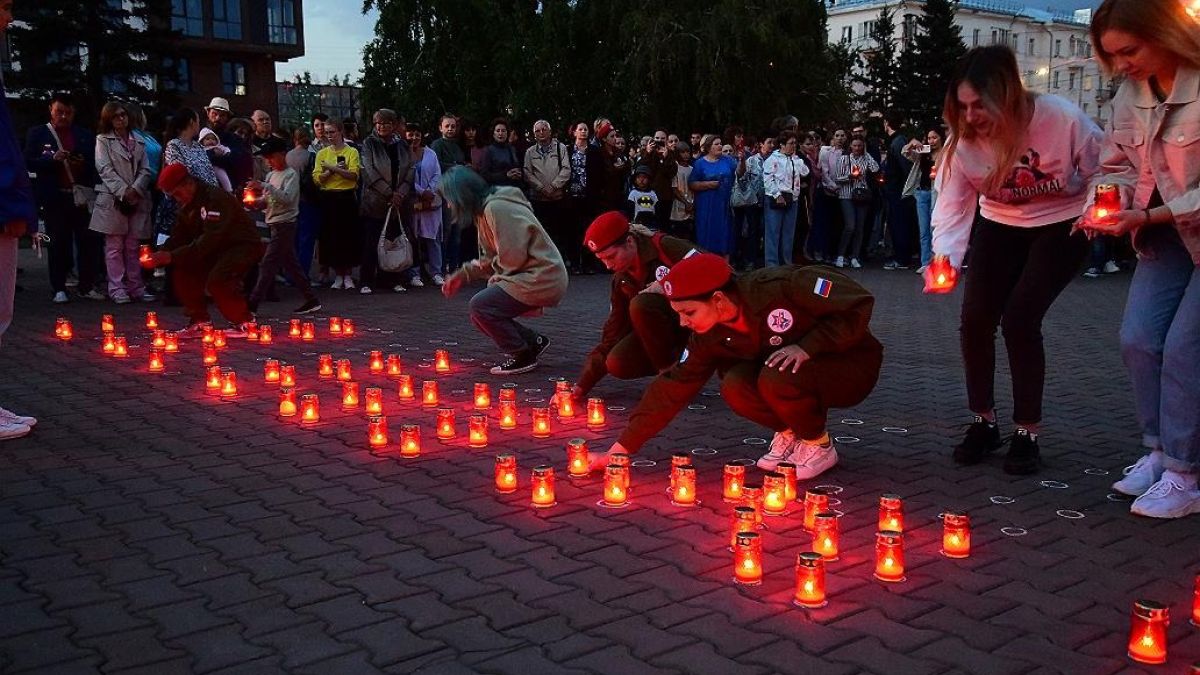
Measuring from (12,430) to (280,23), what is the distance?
54875mm

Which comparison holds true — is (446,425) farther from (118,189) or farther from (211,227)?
(118,189)

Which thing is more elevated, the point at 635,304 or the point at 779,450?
the point at 635,304

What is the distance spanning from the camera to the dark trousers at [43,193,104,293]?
39.8 feet

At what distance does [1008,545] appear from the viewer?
4.22 meters

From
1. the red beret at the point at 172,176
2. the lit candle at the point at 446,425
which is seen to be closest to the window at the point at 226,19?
the red beret at the point at 172,176

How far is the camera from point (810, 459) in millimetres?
5227

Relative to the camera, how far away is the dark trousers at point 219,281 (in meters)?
9.38

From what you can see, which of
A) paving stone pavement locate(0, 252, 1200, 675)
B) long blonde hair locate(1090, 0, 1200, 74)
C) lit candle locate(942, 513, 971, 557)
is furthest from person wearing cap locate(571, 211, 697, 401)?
long blonde hair locate(1090, 0, 1200, 74)

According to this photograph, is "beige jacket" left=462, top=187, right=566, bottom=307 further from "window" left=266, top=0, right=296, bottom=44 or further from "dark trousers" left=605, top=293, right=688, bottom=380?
"window" left=266, top=0, right=296, bottom=44

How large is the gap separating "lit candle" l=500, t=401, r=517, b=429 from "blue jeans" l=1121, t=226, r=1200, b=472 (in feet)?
11.2

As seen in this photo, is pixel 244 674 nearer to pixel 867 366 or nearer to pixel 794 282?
pixel 794 282

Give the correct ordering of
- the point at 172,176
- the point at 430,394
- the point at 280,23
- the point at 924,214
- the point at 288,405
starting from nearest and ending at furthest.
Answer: the point at 288,405 → the point at 430,394 → the point at 172,176 → the point at 924,214 → the point at 280,23

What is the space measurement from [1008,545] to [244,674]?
2988 mm

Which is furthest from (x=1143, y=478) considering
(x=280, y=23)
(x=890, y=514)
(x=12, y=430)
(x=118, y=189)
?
(x=280, y=23)
